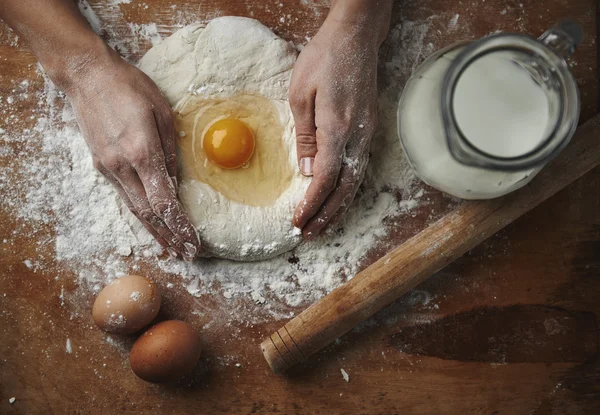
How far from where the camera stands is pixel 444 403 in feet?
4.25

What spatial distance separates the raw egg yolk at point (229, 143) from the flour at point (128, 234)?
262 millimetres

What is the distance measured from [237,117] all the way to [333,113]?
25cm

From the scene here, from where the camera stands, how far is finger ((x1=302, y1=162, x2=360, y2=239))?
3.86ft

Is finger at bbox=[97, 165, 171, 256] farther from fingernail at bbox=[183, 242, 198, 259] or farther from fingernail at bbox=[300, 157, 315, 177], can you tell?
fingernail at bbox=[300, 157, 315, 177]

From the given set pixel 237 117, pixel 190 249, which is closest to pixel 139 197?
pixel 190 249

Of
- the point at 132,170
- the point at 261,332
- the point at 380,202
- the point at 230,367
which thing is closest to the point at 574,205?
the point at 380,202

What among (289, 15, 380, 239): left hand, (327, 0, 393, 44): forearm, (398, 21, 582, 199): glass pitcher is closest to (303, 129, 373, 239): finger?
(289, 15, 380, 239): left hand

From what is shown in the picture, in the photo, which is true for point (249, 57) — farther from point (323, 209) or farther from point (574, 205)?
point (574, 205)

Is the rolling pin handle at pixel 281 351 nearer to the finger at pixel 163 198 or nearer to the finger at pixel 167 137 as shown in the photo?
the finger at pixel 163 198

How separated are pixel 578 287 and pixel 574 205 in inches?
8.3

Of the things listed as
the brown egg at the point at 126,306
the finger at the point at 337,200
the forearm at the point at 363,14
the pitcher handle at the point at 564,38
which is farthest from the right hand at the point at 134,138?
the pitcher handle at the point at 564,38

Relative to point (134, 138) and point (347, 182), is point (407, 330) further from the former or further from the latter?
point (134, 138)

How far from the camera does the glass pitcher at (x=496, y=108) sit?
36.3 inches

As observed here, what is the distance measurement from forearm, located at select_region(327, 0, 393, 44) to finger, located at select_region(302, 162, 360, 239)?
0.33 metres
